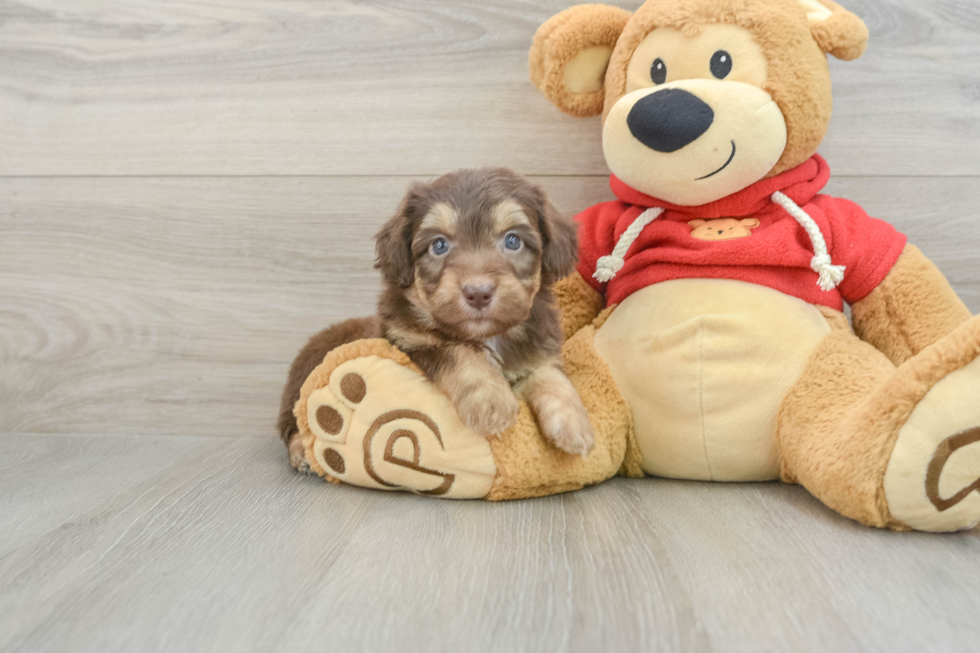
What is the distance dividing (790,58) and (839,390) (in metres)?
0.79

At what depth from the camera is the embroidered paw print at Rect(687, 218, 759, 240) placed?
1.79 meters

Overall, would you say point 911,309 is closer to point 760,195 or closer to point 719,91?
point 760,195

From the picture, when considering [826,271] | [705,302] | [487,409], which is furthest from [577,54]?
[487,409]

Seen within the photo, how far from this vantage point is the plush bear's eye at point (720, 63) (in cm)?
168

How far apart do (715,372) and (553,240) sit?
500 mm

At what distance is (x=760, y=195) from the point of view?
177cm

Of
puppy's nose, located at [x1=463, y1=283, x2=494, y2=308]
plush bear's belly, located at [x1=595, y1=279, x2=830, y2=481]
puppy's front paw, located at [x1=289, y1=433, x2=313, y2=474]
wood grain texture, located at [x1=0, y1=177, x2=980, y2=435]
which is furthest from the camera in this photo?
wood grain texture, located at [x1=0, y1=177, x2=980, y2=435]

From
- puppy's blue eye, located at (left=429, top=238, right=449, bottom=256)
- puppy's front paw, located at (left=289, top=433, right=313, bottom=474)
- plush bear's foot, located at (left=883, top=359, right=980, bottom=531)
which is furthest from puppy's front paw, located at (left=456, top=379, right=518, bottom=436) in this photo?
plush bear's foot, located at (left=883, top=359, right=980, bottom=531)

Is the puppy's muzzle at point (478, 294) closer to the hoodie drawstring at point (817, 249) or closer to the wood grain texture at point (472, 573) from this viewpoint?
the wood grain texture at point (472, 573)


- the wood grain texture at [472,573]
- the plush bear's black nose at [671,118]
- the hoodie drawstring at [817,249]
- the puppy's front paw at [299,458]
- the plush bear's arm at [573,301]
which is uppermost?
the plush bear's black nose at [671,118]

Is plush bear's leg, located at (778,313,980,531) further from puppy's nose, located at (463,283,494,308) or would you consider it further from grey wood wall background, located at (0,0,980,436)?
grey wood wall background, located at (0,0,980,436)

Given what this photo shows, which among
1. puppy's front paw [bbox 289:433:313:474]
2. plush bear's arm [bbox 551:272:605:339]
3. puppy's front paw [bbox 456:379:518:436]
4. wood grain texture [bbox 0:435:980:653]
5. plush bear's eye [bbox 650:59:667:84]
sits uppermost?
plush bear's eye [bbox 650:59:667:84]

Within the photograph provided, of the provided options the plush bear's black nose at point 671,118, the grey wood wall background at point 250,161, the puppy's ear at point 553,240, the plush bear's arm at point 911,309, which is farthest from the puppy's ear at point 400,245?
the plush bear's arm at point 911,309

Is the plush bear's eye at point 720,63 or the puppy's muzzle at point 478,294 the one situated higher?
the plush bear's eye at point 720,63
